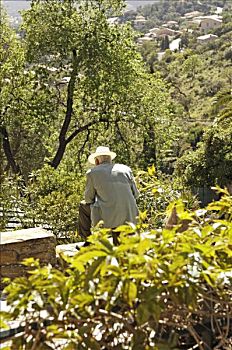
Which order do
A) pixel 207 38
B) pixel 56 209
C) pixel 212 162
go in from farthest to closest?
pixel 207 38 → pixel 212 162 → pixel 56 209

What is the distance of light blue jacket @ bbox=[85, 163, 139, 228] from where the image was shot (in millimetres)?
4949

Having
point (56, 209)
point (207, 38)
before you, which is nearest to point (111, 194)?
point (56, 209)

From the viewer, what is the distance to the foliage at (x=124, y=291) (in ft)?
7.59

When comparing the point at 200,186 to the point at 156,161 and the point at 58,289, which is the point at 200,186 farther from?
the point at 58,289

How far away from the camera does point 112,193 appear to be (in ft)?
16.3

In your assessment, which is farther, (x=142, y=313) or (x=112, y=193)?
(x=112, y=193)

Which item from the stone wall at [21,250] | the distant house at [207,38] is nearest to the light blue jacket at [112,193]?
the stone wall at [21,250]

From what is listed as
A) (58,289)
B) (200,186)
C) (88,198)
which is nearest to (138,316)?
(58,289)

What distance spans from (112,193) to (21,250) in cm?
140

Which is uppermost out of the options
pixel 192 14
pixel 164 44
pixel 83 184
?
pixel 192 14

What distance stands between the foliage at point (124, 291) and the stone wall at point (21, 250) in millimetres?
1139

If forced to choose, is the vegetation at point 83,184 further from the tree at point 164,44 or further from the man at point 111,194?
the tree at point 164,44

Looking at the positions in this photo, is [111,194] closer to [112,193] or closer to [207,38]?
[112,193]

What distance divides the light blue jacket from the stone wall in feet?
3.63
